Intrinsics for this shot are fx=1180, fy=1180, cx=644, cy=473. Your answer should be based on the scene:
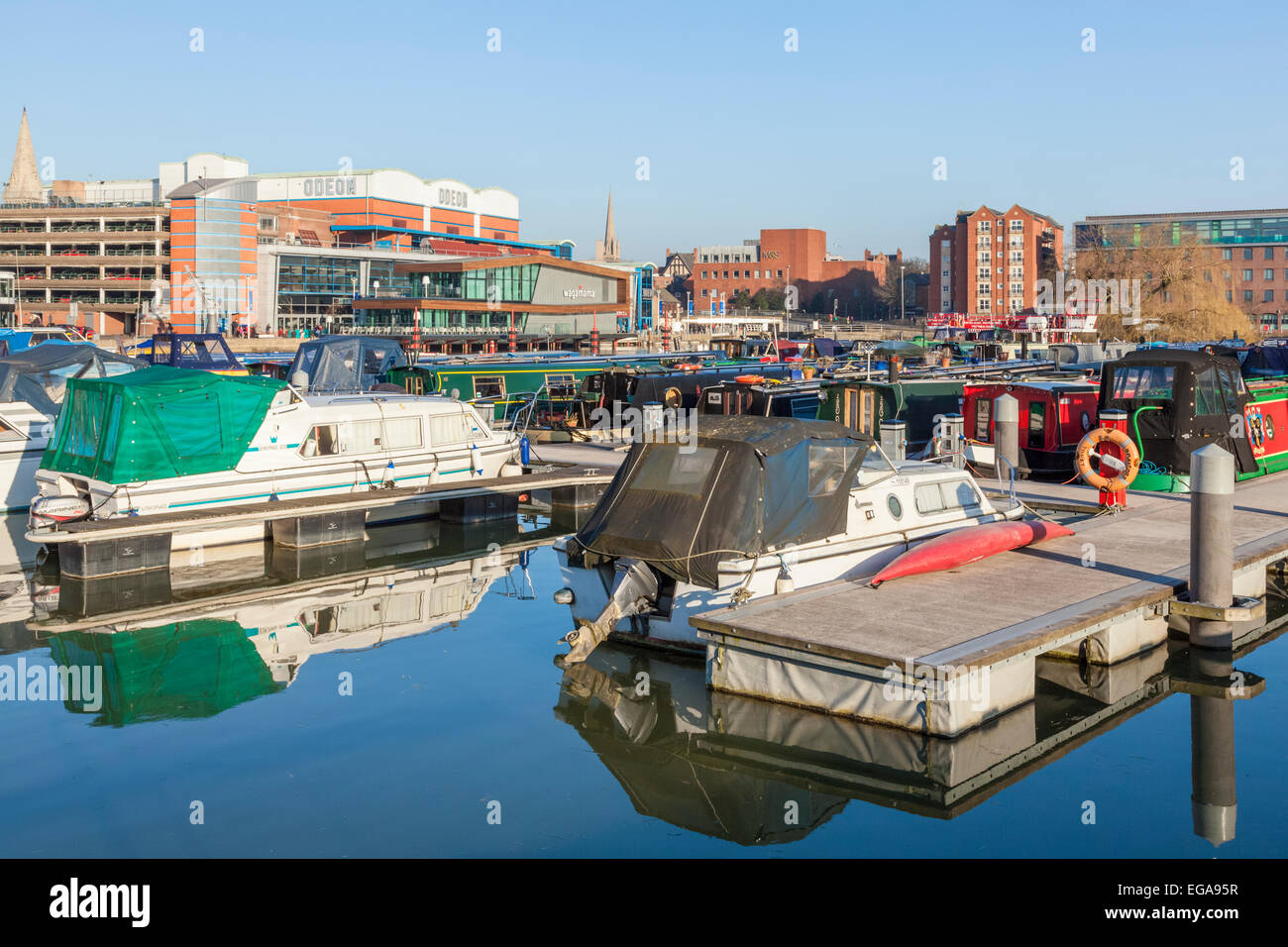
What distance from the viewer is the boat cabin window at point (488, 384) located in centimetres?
3909

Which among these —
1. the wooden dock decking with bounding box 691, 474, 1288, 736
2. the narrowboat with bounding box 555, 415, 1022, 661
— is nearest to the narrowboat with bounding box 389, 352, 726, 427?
the narrowboat with bounding box 555, 415, 1022, 661

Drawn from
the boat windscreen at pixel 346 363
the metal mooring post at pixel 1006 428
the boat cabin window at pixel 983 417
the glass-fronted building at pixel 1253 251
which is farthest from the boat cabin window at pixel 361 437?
the glass-fronted building at pixel 1253 251

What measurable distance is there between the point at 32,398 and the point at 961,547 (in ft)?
71.8

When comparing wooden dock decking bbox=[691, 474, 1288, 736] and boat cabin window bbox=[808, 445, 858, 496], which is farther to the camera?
boat cabin window bbox=[808, 445, 858, 496]

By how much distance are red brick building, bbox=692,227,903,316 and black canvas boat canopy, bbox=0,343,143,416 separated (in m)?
129

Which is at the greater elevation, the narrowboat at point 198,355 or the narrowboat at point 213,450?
the narrowboat at point 198,355

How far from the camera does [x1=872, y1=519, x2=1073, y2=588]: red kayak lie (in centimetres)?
1459

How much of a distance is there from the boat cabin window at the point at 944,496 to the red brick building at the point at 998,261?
125 metres

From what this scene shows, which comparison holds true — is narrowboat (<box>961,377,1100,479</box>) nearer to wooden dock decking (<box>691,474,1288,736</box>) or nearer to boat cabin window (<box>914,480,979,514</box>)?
boat cabin window (<box>914,480,979,514</box>)

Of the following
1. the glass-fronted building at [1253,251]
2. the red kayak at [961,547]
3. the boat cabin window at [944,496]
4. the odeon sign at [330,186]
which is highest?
the odeon sign at [330,186]

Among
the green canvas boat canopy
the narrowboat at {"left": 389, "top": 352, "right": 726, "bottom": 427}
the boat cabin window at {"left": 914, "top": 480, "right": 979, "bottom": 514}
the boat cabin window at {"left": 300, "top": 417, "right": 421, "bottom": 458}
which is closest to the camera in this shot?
the boat cabin window at {"left": 914, "top": 480, "right": 979, "bottom": 514}

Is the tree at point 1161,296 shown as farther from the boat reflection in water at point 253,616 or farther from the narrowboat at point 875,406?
the boat reflection in water at point 253,616
